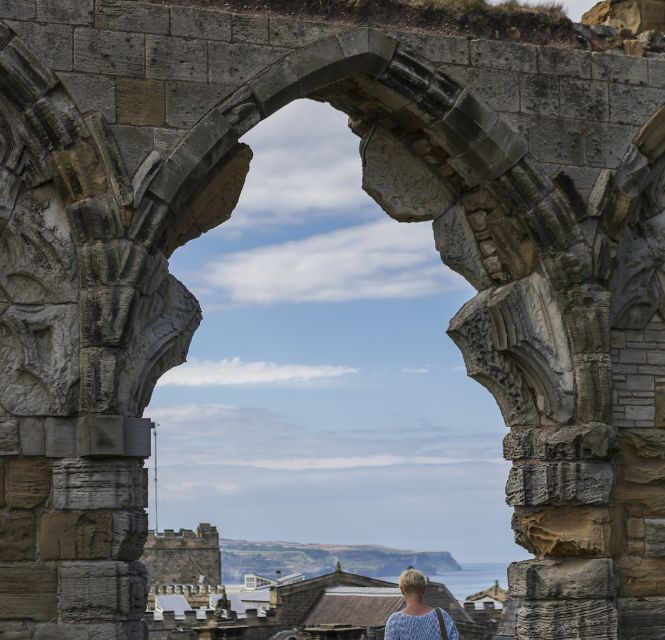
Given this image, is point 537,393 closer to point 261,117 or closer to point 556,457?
point 556,457

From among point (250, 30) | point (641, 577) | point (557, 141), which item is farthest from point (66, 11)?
point (641, 577)

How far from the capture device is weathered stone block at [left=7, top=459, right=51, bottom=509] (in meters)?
8.68

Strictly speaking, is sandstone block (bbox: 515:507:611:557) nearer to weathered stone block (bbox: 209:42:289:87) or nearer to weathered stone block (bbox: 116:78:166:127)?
weathered stone block (bbox: 209:42:289:87)

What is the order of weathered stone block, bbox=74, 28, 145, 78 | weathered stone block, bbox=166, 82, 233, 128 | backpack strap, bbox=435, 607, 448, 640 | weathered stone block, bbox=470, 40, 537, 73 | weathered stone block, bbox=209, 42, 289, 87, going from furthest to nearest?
weathered stone block, bbox=470, 40, 537, 73, weathered stone block, bbox=209, 42, 289, 87, weathered stone block, bbox=166, 82, 233, 128, weathered stone block, bbox=74, 28, 145, 78, backpack strap, bbox=435, 607, 448, 640

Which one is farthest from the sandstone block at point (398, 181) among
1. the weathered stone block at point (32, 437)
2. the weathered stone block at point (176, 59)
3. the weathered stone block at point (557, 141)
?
the weathered stone block at point (32, 437)

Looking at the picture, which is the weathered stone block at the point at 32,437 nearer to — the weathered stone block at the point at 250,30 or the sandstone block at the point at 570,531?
the weathered stone block at the point at 250,30

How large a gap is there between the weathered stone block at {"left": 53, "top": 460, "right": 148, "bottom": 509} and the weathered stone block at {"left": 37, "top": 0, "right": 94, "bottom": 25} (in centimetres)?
250

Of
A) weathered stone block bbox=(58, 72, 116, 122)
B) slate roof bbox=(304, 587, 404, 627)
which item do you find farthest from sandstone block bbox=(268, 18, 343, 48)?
slate roof bbox=(304, 587, 404, 627)

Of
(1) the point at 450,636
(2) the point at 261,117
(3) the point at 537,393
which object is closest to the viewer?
(1) the point at 450,636

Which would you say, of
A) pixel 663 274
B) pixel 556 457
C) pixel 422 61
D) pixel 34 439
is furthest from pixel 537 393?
pixel 34 439

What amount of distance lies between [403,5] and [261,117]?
1.22 metres

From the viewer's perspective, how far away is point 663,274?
33.1 ft

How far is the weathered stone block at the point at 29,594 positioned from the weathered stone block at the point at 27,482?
0.37 metres

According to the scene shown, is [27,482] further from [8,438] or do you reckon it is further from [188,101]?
[188,101]
